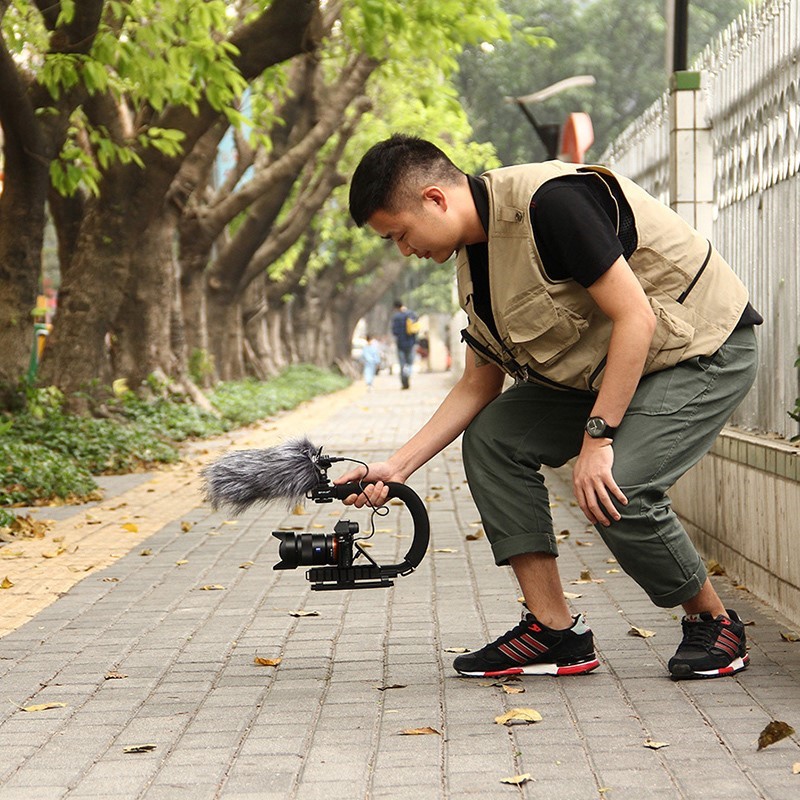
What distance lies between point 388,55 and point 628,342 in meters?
16.1

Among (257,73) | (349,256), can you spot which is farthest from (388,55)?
(349,256)

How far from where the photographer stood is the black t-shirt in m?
4.30

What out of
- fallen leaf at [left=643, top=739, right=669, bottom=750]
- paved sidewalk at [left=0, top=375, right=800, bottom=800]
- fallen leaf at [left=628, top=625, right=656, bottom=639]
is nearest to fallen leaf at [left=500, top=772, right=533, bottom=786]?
paved sidewalk at [left=0, top=375, right=800, bottom=800]

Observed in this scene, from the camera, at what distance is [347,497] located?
4.79 metres

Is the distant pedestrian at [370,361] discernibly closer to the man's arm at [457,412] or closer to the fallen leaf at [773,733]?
the man's arm at [457,412]

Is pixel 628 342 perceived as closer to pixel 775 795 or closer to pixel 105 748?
pixel 775 795

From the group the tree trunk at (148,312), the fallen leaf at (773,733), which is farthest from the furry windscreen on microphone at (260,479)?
the tree trunk at (148,312)

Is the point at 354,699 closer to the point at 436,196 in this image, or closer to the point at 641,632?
the point at 641,632

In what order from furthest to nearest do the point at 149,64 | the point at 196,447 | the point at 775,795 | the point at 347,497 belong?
the point at 196,447 < the point at 149,64 < the point at 347,497 < the point at 775,795

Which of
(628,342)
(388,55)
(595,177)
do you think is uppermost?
(388,55)

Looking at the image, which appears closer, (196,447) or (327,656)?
(327,656)

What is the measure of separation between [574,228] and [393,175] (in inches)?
22.9

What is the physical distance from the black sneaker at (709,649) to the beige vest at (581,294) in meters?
0.87

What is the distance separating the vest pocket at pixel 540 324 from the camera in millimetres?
4445
